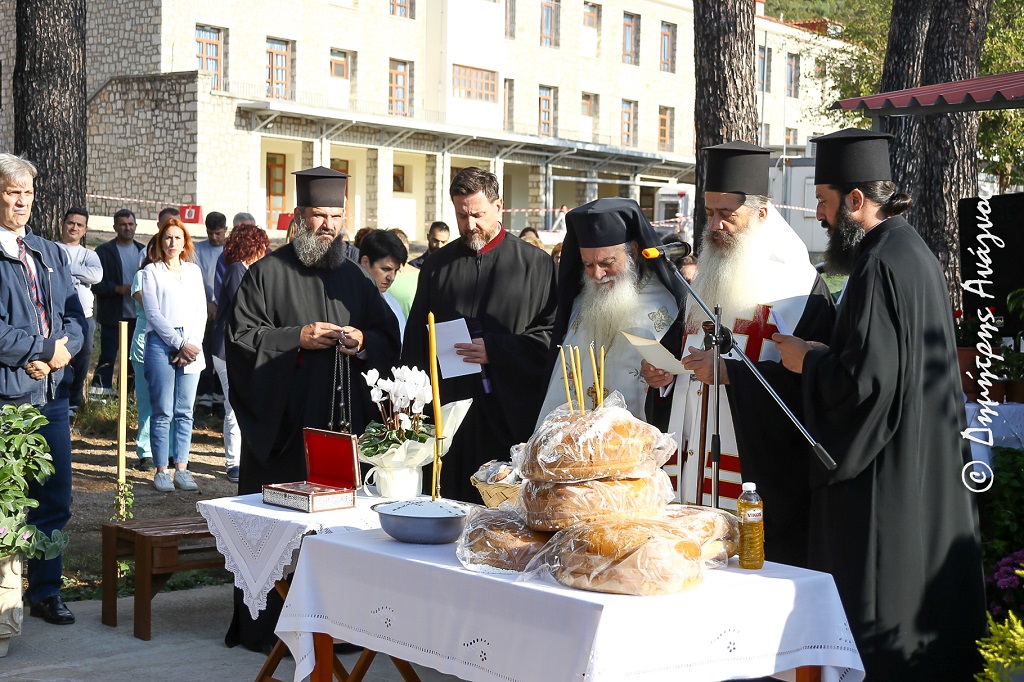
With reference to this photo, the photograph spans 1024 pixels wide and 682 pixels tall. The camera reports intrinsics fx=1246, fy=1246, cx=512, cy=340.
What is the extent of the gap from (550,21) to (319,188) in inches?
1515

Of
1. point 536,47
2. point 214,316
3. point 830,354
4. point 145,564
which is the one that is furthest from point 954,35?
point 536,47

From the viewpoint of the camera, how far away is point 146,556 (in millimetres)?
5707

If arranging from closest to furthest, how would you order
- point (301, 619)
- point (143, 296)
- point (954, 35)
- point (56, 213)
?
point (301, 619), point (143, 296), point (56, 213), point (954, 35)

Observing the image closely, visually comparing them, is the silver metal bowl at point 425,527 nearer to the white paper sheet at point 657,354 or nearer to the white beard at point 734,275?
the white paper sheet at point 657,354

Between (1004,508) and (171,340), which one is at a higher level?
(171,340)

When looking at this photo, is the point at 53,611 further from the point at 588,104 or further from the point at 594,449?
the point at 588,104

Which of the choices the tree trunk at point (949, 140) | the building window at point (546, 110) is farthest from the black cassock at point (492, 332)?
the building window at point (546, 110)

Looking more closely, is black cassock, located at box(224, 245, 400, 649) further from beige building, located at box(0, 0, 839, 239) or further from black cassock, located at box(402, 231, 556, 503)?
beige building, located at box(0, 0, 839, 239)

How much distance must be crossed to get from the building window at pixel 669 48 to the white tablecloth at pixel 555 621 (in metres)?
45.7

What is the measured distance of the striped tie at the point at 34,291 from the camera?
5.57m

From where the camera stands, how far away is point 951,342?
431cm

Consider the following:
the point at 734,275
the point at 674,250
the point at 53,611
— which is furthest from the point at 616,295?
the point at 53,611

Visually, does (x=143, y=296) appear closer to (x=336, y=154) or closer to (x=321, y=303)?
(x=321, y=303)

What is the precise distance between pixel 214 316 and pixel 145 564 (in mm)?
5014
